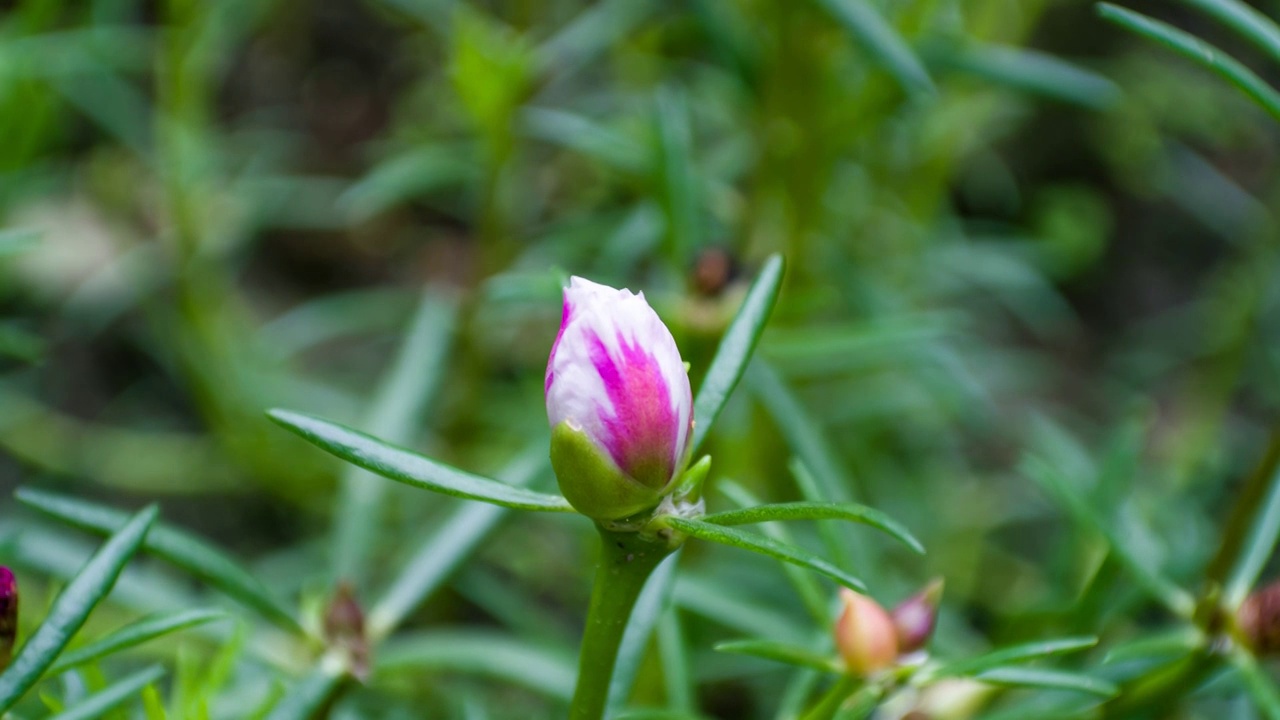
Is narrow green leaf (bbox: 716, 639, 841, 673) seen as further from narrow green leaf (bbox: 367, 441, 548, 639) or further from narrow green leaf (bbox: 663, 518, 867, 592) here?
narrow green leaf (bbox: 367, 441, 548, 639)

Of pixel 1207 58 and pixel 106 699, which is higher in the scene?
pixel 1207 58

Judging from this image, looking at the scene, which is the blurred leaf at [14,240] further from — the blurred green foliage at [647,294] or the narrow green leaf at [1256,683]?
the narrow green leaf at [1256,683]

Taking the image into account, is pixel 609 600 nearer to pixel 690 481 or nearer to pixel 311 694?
pixel 690 481

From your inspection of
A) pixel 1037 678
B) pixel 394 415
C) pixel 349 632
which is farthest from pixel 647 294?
pixel 1037 678

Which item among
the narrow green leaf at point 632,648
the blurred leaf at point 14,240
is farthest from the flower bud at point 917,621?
the blurred leaf at point 14,240

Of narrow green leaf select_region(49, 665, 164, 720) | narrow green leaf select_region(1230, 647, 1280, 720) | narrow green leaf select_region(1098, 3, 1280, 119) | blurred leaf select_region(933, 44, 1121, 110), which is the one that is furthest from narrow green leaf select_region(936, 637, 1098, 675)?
blurred leaf select_region(933, 44, 1121, 110)

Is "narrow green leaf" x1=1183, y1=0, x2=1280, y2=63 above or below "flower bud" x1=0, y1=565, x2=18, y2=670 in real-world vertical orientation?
above

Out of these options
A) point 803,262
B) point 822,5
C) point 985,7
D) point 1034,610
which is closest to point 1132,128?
point 985,7
